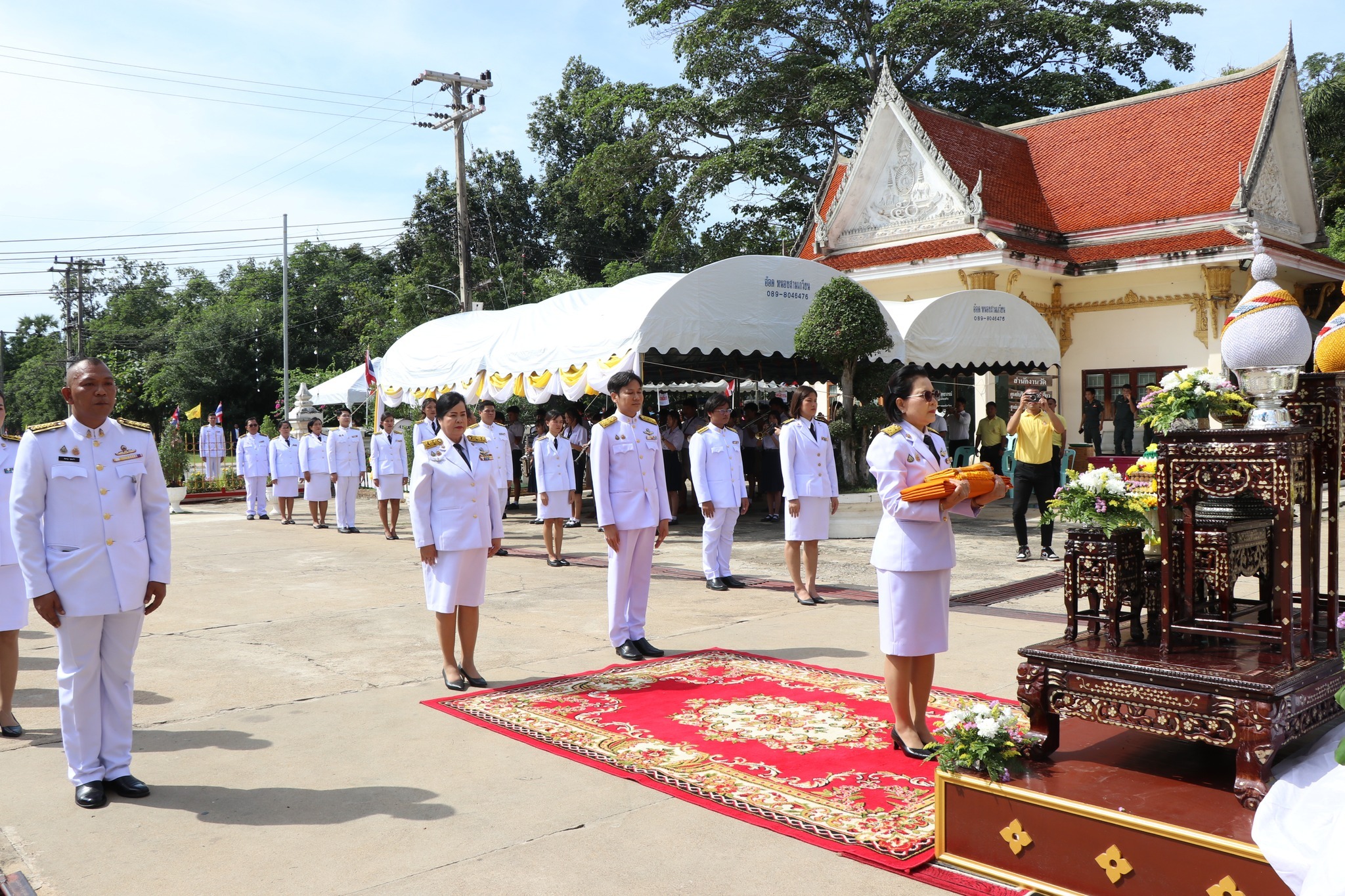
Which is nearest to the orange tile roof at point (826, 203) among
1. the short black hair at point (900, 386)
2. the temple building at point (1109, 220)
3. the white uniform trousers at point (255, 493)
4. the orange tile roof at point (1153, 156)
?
the temple building at point (1109, 220)

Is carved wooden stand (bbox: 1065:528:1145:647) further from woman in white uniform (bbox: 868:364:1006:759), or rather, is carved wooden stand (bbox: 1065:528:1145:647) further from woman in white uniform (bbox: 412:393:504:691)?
woman in white uniform (bbox: 412:393:504:691)

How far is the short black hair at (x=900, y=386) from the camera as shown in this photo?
467cm

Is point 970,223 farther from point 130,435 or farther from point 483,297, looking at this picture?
point 483,297

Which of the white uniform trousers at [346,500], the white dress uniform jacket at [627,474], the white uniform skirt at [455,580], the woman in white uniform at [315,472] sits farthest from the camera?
the woman in white uniform at [315,472]

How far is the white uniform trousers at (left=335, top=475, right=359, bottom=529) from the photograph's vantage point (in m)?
15.6

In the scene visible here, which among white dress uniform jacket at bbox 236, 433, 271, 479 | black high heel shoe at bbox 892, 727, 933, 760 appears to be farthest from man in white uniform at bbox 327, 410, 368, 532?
black high heel shoe at bbox 892, 727, 933, 760

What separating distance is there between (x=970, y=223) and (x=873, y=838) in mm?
16935

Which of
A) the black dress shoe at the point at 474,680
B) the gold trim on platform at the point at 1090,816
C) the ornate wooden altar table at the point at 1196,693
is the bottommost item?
the black dress shoe at the point at 474,680

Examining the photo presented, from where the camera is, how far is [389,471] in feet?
48.0

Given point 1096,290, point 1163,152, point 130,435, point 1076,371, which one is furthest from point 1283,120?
point 130,435

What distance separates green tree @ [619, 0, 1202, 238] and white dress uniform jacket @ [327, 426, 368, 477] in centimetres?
1423

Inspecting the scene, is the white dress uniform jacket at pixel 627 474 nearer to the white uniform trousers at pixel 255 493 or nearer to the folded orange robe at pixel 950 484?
the folded orange robe at pixel 950 484

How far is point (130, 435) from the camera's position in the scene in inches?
180

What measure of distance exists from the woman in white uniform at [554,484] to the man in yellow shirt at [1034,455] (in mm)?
4706
